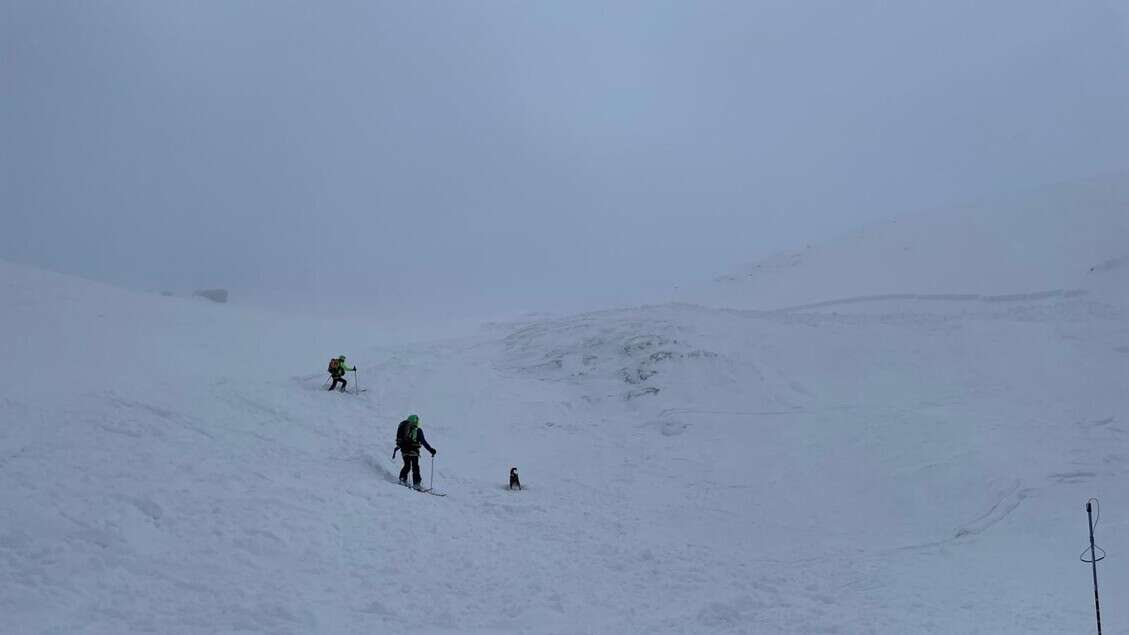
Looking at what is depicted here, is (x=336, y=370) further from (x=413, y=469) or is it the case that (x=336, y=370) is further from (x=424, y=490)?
(x=424, y=490)

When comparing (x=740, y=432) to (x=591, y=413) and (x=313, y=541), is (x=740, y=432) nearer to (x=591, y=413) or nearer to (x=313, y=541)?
(x=591, y=413)

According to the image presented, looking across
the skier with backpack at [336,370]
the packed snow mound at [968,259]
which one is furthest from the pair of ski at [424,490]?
the packed snow mound at [968,259]

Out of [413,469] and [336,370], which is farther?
[336,370]

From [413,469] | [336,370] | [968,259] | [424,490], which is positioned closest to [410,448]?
[413,469]

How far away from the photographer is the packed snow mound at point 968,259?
3531cm

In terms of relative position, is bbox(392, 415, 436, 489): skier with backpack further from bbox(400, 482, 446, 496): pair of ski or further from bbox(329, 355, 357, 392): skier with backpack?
bbox(329, 355, 357, 392): skier with backpack

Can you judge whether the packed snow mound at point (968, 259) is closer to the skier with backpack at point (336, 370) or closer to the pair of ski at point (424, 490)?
the skier with backpack at point (336, 370)

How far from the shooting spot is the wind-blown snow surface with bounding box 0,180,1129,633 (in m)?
9.91

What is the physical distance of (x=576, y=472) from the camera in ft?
63.5

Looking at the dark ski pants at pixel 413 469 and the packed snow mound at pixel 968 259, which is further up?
the packed snow mound at pixel 968 259

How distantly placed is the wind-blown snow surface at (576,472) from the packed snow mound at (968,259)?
9.68 feet

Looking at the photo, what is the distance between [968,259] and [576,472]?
1148 inches

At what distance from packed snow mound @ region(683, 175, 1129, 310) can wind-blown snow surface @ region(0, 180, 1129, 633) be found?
2.95m

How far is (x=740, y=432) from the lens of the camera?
2197 cm
